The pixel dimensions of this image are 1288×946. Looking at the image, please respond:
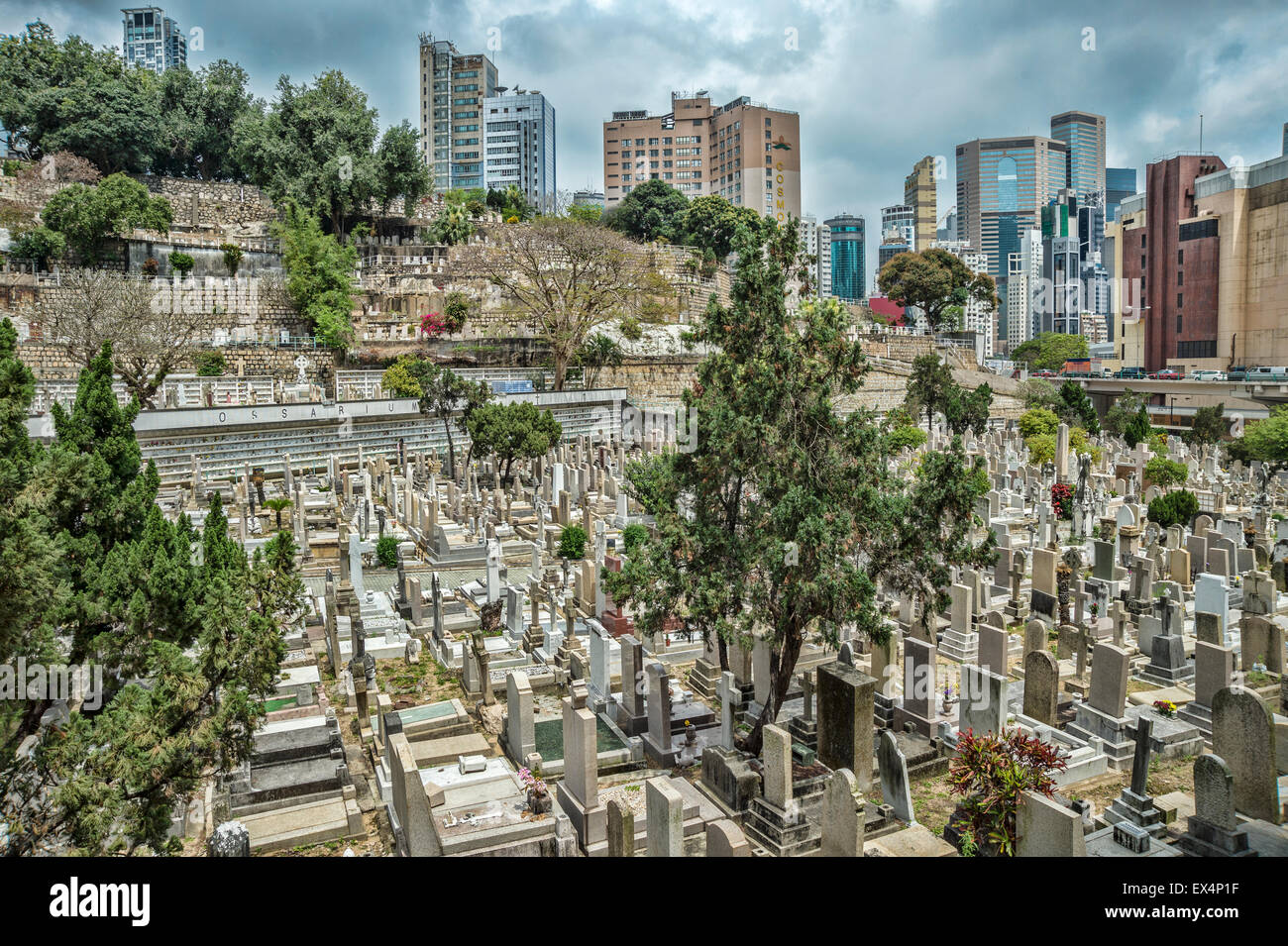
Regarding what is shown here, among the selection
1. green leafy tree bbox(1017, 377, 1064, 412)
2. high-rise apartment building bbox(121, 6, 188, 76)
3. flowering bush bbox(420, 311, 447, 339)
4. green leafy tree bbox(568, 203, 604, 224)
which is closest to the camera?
high-rise apartment building bbox(121, 6, 188, 76)

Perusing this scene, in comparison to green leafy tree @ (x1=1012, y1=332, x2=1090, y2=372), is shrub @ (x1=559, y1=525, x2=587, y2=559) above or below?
below

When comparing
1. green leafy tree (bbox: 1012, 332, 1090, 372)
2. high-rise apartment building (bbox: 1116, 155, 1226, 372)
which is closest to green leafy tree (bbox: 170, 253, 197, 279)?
high-rise apartment building (bbox: 1116, 155, 1226, 372)

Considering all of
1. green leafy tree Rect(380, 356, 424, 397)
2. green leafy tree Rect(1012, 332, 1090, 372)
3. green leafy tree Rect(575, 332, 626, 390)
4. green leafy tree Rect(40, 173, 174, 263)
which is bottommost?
green leafy tree Rect(380, 356, 424, 397)

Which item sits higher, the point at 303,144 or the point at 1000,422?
the point at 303,144

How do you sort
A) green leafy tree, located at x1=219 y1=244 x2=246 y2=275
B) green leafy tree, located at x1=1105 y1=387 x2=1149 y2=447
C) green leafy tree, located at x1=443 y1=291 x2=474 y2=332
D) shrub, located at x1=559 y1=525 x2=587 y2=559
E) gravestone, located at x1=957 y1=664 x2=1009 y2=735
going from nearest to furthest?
gravestone, located at x1=957 y1=664 x2=1009 y2=735 < shrub, located at x1=559 y1=525 x2=587 y2=559 < green leafy tree, located at x1=1105 y1=387 x2=1149 y2=447 < green leafy tree, located at x1=219 y1=244 x2=246 y2=275 < green leafy tree, located at x1=443 y1=291 x2=474 y2=332

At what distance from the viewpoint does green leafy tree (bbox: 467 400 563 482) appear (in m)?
23.6

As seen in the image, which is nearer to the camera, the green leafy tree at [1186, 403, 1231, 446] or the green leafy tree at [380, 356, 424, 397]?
the green leafy tree at [380, 356, 424, 397]

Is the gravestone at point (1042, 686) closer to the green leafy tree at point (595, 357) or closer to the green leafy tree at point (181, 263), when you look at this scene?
the green leafy tree at point (595, 357)

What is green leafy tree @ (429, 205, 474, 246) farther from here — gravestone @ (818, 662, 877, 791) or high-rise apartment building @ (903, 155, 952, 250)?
high-rise apartment building @ (903, 155, 952, 250)

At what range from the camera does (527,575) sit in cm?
1653

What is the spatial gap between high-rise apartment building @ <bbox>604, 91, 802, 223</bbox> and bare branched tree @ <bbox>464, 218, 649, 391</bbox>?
49.0m
